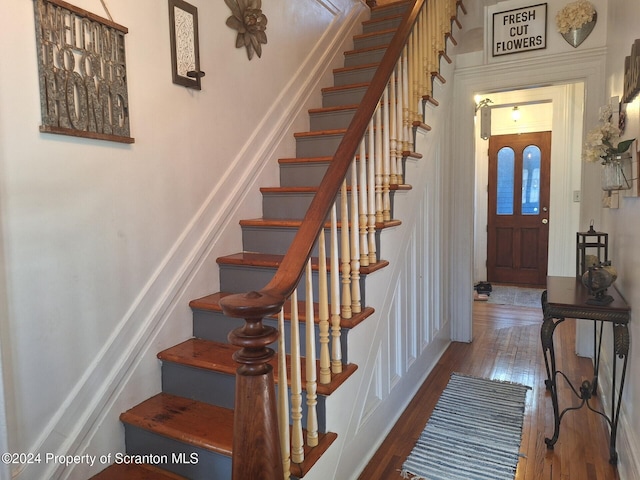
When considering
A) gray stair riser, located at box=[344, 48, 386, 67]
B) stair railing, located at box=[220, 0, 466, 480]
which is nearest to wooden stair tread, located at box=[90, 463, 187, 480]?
stair railing, located at box=[220, 0, 466, 480]

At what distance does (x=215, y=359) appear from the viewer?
188 cm

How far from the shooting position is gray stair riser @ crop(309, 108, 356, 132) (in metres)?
3.04

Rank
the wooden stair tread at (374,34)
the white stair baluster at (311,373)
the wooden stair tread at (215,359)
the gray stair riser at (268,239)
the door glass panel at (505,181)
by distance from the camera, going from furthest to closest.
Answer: the door glass panel at (505,181), the wooden stair tread at (374,34), the gray stair riser at (268,239), the wooden stair tread at (215,359), the white stair baluster at (311,373)

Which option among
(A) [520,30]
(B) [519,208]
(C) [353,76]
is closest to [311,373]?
(C) [353,76]

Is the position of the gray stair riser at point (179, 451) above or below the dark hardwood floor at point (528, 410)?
above

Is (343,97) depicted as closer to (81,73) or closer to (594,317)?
(81,73)

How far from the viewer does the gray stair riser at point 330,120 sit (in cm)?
304

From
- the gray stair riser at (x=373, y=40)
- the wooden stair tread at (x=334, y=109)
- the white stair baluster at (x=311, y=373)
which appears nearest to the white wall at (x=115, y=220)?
the wooden stair tread at (x=334, y=109)

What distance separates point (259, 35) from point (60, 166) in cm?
161

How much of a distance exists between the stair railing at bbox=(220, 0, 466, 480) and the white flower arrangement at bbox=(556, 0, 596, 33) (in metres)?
0.86

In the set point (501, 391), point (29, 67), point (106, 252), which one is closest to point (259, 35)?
point (29, 67)

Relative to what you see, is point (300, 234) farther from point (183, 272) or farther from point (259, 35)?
point (259, 35)

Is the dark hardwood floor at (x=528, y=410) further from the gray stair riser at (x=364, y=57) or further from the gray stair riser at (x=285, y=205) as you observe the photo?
the gray stair riser at (x=364, y=57)

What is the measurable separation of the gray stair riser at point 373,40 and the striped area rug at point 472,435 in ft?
9.47
